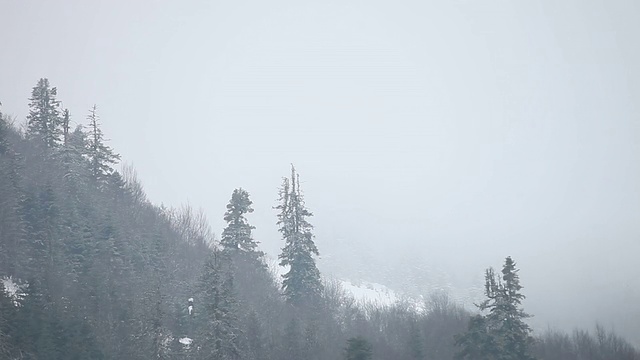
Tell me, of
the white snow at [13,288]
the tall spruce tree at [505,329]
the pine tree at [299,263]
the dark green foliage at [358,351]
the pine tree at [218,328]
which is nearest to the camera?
the dark green foliage at [358,351]

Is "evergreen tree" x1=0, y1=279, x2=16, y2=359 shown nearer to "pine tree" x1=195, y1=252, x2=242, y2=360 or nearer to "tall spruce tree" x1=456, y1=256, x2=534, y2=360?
"pine tree" x1=195, y1=252, x2=242, y2=360

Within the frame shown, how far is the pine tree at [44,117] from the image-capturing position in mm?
75375

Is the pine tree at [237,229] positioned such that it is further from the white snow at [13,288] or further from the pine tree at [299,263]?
the white snow at [13,288]

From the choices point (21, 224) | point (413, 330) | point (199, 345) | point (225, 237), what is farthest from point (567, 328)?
point (21, 224)

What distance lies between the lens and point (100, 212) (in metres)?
66.8

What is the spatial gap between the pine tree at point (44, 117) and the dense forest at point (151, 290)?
0.19 metres

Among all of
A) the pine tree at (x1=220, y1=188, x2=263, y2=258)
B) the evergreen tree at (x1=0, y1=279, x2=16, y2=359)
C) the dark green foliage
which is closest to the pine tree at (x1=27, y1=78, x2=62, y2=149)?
the pine tree at (x1=220, y1=188, x2=263, y2=258)

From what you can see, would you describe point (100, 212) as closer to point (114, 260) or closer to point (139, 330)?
point (114, 260)

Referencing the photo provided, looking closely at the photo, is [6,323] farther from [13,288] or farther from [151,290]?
[151,290]

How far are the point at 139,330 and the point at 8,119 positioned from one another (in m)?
60.1

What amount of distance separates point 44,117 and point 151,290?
36.8 metres

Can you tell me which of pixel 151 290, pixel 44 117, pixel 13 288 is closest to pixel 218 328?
pixel 151 290

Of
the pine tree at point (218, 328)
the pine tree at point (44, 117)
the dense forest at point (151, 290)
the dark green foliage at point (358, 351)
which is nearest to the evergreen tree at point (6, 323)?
the dense forest at point (151, 290)

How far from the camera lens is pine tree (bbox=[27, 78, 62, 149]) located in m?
75.4
